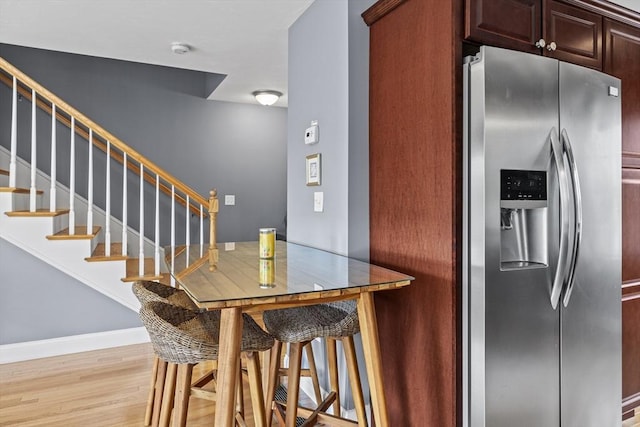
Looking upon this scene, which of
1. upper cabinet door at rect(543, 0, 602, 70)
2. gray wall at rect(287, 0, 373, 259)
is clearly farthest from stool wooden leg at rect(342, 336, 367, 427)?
upper cabinet door at rect(543, 0, 602, 70)

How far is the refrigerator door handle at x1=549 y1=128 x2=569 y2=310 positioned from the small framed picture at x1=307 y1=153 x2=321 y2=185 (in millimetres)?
1165

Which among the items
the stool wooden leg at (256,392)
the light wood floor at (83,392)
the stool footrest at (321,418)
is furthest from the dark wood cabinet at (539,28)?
the light wood floor at (83,392)

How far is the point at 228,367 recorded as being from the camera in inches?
48.1

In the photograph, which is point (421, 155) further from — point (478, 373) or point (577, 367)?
point (577, 367)

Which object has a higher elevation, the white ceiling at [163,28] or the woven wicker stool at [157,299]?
the white ceiling at [163,28]

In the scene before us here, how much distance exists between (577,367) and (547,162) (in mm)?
861

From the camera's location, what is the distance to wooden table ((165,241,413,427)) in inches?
48.1

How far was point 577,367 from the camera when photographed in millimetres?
1700

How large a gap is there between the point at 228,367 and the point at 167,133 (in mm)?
3935

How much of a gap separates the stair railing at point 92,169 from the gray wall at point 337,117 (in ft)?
2.14

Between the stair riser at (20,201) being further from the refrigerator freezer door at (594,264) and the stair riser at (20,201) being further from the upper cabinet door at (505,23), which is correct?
the refrigerator freezer door at (594,264)

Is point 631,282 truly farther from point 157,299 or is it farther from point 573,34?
point 157,299

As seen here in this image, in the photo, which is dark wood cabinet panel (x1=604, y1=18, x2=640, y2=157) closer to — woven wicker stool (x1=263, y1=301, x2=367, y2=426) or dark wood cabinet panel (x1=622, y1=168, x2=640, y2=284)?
dark wood cabinet panel (x1=622, y1=168, x2=640, y2=284)

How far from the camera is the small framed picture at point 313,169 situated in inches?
91.6
